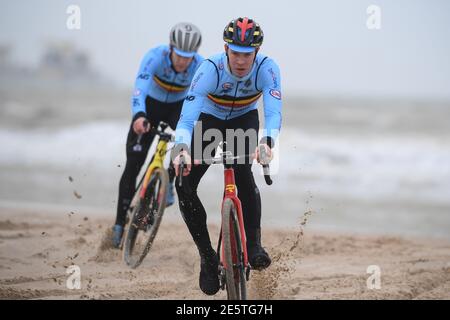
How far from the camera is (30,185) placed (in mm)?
13578

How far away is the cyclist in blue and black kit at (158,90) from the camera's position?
7480 mm

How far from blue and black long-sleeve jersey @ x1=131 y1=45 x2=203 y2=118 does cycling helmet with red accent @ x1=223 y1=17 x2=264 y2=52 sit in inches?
90.7

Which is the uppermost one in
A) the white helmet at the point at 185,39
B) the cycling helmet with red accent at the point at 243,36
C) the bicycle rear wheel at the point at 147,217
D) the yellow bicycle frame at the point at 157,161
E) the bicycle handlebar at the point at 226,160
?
the cycling helmet with red accent at the point at 243,36

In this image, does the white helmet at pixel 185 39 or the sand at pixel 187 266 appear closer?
the sand at pixel 187 266

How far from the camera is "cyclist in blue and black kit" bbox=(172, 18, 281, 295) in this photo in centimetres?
531

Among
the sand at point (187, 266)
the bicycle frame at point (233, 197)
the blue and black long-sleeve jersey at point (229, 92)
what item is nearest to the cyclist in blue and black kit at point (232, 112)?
the blue and black long-sleeve jersey at point (229, 92)

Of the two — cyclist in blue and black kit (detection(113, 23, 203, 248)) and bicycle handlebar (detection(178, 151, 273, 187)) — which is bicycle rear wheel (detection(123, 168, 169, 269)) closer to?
cyclist in blue and black kit (detection(113, 23, 203, 248))

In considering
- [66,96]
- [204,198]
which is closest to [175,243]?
[204,198]

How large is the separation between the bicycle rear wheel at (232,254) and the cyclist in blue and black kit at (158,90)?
241cm

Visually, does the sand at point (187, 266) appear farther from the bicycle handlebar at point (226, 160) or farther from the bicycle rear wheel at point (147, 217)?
the bicycle handlebar at point (226, 160)

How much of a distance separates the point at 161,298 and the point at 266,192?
7.43m

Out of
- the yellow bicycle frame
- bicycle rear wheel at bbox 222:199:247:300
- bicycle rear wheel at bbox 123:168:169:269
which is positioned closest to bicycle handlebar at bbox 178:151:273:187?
bicycle rear wheel at bbox 222:199:247:300

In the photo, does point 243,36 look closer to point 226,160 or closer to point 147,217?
point 226,160

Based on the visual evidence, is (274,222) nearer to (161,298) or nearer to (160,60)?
(160,60)
